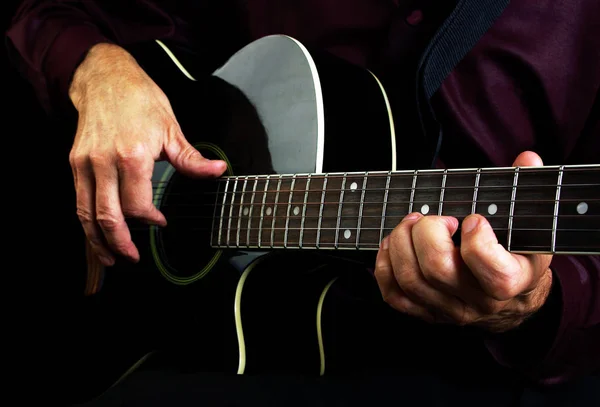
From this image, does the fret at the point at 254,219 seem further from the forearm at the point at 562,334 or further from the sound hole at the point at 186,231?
the forearm at the point at 562,334

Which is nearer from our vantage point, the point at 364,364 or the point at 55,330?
the point at 364,364

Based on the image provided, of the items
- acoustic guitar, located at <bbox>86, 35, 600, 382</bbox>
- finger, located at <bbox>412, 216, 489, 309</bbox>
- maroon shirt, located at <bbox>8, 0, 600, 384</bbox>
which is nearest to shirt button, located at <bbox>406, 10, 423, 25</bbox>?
maroon shirt, located at <bbox>8, 0, 600, 384</bbox>

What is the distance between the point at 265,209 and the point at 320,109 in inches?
6.9

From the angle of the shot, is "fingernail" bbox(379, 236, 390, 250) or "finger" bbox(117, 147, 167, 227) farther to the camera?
"finger" bbox(117, 147, 167, 227)

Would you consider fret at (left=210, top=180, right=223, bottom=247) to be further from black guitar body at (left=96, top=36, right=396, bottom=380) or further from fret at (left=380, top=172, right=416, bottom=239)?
fret at (left=380, top=172, right=416, bottom=239)

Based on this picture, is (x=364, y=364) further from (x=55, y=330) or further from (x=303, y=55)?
(x=55, y=330)

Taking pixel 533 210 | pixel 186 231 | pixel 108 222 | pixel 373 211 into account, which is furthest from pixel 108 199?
pixel 533 210

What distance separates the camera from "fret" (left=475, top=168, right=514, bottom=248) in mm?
682

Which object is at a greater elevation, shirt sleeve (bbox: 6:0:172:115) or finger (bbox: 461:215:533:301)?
shirt sleeve (bbox: 6:0:172:115)

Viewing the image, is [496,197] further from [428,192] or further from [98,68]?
[98,68]

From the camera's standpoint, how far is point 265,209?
0.93m

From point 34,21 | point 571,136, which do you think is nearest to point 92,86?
point 34,21

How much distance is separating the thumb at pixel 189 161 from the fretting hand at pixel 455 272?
350 millimetres

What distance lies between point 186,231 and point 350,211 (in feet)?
1.25
